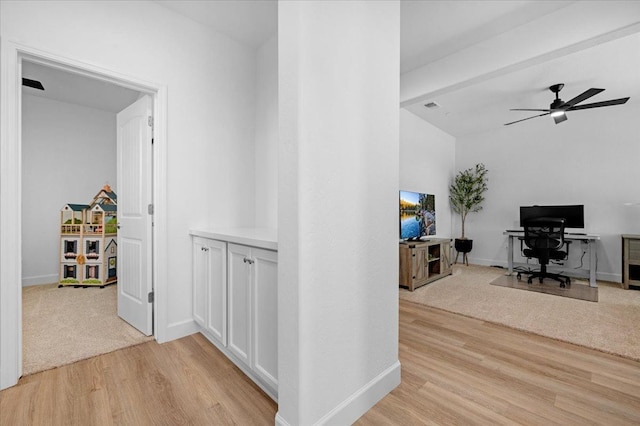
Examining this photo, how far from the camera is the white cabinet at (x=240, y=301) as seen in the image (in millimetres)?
1485

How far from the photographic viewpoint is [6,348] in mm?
1631

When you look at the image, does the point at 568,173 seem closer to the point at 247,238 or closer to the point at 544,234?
the point at 544,234

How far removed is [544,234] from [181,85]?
4.93 metres

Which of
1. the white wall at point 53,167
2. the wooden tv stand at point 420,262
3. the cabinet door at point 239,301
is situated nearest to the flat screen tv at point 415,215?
the wooden tv stand at point 420,262

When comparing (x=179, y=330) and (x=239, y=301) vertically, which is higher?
(x=239, y=301)

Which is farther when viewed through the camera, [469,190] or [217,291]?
[469,190]

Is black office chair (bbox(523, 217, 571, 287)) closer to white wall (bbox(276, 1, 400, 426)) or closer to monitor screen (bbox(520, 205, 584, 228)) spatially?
monitor screen (bbox(520, 205, 584, 228))

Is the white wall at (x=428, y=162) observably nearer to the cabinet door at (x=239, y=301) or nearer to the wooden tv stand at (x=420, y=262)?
the wooden tv stand at (x=420, y=262)

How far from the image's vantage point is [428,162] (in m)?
5.26

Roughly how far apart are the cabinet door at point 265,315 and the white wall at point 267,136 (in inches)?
43.7

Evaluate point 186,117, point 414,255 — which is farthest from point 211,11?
point 414,255

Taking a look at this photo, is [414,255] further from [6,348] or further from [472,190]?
[6,348]

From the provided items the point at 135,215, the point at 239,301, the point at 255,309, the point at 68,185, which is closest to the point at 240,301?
the point at 239,301

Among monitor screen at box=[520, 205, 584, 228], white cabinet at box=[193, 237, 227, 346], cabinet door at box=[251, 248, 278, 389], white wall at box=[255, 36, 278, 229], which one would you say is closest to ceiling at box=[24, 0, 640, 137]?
white wall at box=[255, 36, 278, 229]
